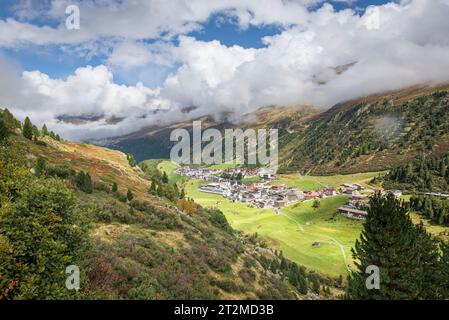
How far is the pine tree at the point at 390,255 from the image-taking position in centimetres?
2794

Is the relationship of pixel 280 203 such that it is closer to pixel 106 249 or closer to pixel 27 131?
pixel 27 131

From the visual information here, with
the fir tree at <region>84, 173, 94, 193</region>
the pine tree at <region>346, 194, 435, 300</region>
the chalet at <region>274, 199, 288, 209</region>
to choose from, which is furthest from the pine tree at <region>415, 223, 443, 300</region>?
the chalet at <region>274, 199, 288, 209</region>

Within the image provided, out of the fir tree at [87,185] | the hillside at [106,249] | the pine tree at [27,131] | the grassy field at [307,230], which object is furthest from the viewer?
the grassy field at [307,230]

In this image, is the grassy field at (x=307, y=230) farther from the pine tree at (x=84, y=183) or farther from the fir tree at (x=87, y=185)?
the pine tree at (x=84, y=183)

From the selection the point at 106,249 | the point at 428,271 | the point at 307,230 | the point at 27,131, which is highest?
the point at 27,131

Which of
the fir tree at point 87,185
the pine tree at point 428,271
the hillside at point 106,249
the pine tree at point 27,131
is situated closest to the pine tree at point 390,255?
the pine tree at point 428,271

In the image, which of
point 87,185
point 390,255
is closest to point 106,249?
point 87,185

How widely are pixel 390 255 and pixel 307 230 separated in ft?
347

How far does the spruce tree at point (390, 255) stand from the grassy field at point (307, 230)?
214 ft

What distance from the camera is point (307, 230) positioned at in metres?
130
